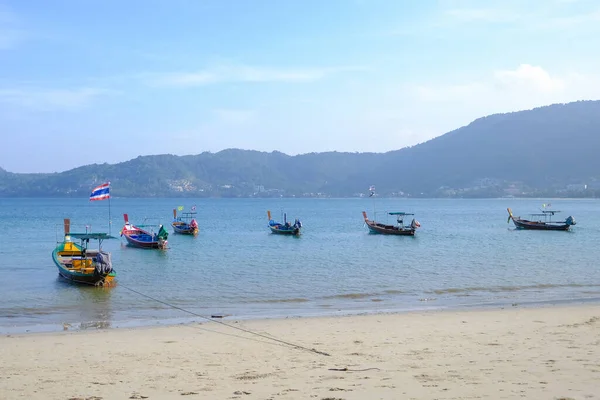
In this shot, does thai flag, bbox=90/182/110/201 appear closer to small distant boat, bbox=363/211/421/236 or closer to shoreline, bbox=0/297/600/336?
shoreline, bbox=0/297/600/336

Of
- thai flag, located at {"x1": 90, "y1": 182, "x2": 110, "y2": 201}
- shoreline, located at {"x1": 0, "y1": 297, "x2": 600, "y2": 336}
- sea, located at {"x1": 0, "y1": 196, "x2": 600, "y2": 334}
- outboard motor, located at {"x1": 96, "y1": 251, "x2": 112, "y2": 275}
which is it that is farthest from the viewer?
thai flag, located at {"x1": 90, "y1": 182, "x2": 110, "y2": 201}

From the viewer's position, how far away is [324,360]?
12.4 meters

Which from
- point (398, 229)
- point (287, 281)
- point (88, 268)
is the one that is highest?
point (88, 268)

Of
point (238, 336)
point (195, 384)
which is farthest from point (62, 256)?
point (195, 384)

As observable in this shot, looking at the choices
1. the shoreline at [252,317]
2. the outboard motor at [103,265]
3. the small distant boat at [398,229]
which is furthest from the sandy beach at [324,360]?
the small distant boat at [398,229]

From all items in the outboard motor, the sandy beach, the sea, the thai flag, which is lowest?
the sea

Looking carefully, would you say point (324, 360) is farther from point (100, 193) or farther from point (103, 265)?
point (100, 193)

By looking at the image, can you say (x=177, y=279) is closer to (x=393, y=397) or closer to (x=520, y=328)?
(x=520, y=328)

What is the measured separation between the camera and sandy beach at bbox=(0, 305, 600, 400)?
10000 mm

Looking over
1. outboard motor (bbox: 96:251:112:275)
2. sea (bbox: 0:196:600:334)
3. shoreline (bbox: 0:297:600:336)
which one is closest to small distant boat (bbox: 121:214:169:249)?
sea (bbox: 0:196:600:334)

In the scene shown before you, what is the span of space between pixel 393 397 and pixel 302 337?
589cm

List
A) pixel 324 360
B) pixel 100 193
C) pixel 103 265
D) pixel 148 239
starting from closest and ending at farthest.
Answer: pixel 324 360 < pixel 103 265 < pixel 100 193 < pixel 148 239

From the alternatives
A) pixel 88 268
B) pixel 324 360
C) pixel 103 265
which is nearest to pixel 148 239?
pixel 88 268

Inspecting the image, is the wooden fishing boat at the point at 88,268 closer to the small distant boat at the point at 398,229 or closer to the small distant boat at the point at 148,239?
the small distant boat at the point at 148,239
